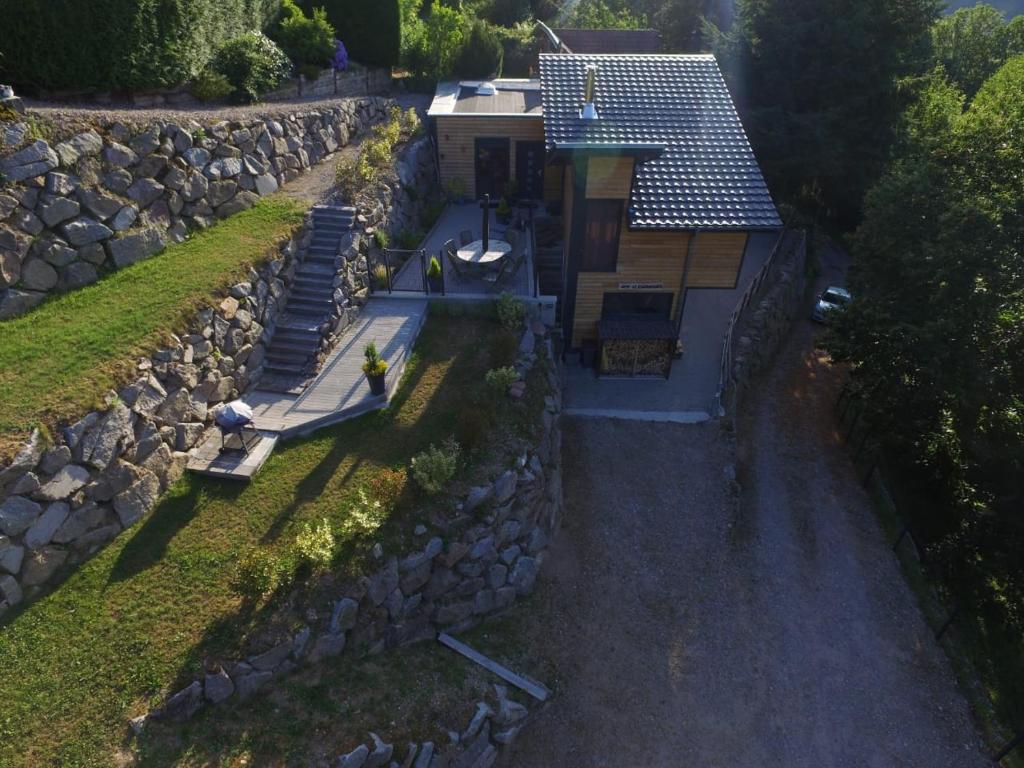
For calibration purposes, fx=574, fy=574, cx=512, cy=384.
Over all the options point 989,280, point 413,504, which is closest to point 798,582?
point 989,280

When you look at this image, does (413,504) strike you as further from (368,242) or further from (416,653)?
(368,242)

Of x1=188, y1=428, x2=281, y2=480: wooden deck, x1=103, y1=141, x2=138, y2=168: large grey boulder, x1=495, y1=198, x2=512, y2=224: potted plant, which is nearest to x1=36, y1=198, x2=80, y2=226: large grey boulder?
x1=103, y1=141, x2=138, y2=168: large grey boulder

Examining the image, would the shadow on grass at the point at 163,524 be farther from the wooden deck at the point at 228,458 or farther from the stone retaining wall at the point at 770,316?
the stone retaining wall at the point at 770,316

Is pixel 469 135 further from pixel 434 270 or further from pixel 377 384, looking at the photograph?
pixel 377 384

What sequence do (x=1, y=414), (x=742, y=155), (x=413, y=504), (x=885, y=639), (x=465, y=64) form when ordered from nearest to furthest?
1. (x=1, y=414)
2. (x=413, y=504)
3. (x=885, y=639)
4. (x=742, y=155)
5. (x=465, y=64)

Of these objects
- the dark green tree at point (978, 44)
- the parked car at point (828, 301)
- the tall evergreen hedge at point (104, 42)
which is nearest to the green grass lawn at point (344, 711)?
the tall evergreen hedge at point (104, 42)
